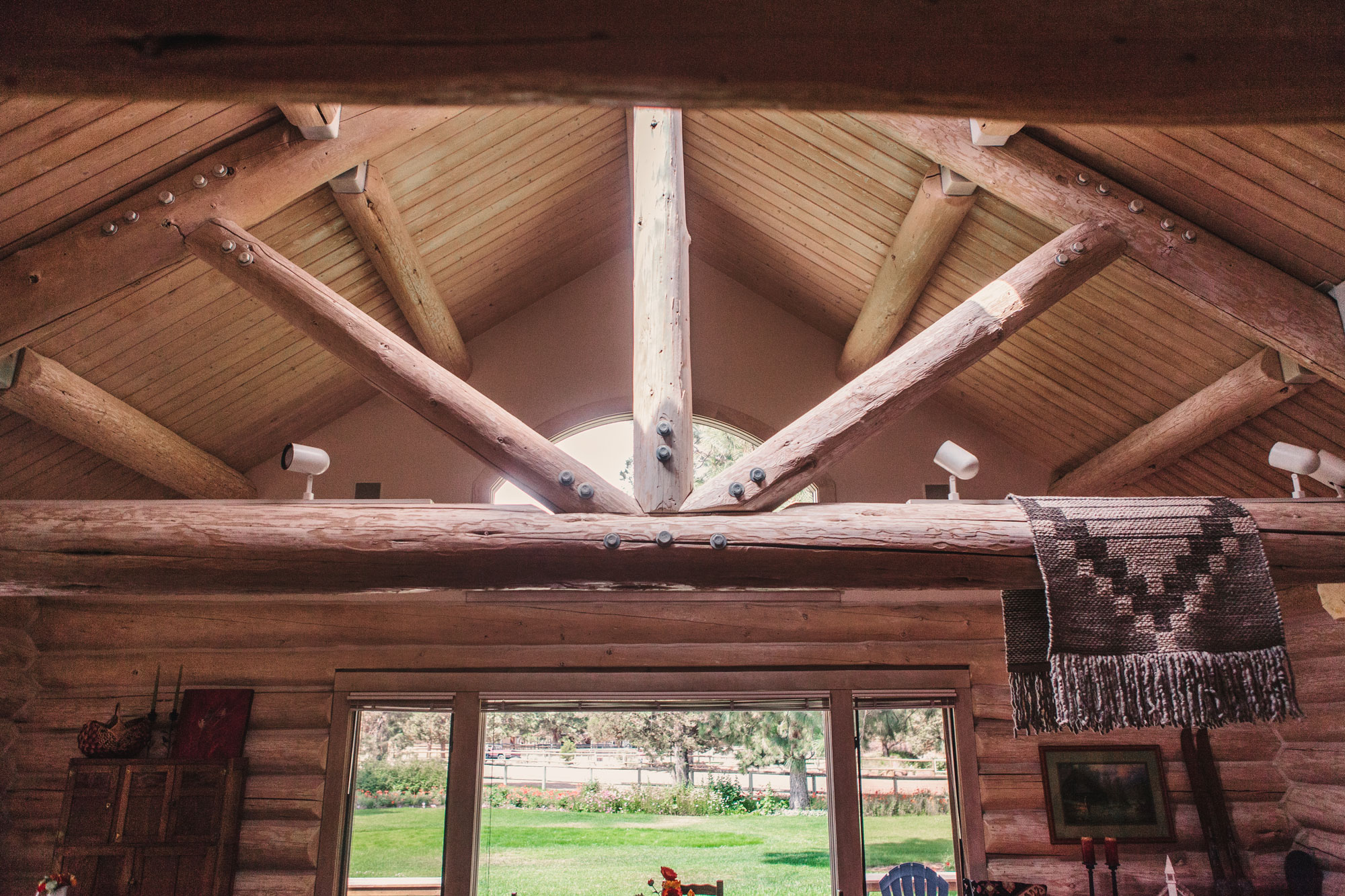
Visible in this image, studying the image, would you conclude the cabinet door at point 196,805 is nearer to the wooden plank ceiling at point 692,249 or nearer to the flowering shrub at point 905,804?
the wooden plank ceiling at point 692,249

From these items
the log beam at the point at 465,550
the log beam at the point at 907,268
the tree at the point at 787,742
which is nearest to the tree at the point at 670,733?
the tree at the point at 787,742

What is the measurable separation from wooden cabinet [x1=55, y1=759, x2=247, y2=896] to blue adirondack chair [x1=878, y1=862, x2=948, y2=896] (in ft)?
11.9

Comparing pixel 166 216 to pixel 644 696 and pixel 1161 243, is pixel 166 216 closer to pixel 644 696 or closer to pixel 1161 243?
pixel 644 696

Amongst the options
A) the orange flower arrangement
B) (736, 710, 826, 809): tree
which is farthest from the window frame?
the orange flower arrangement

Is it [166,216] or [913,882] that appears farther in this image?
[913,882]

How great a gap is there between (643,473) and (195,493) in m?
3.09

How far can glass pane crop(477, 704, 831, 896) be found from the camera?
6.08 meters

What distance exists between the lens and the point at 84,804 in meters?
4.77

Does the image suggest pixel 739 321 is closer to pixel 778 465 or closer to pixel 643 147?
pixel 643 147

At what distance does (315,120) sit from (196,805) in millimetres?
3715

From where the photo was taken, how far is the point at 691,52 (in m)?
1.24

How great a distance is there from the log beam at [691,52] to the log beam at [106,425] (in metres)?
3.05

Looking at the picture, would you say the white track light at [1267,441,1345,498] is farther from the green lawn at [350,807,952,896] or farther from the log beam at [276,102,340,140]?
the log beam at [276,102,340,140]

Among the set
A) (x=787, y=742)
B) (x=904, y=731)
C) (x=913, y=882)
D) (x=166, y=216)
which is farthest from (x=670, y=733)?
(x=166, y=216)
